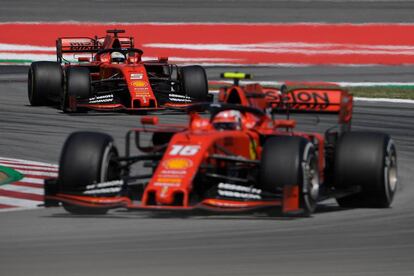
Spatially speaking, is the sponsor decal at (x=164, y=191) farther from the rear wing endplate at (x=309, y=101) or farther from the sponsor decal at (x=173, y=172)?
the rear wing endplate at (x=309, y=101)

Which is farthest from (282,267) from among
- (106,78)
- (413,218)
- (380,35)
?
(380,35)

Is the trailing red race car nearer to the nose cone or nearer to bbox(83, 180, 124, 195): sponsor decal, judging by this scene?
bbox(83, 180, 124, 195): sponsor decal

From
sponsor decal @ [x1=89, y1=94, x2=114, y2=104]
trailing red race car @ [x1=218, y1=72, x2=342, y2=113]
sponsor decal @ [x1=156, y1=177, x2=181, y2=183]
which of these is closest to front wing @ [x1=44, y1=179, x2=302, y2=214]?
sponsor decal @ [x1=156, y1=177, x2=181, y2=183]

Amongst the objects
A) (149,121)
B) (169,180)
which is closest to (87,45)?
(149,121)

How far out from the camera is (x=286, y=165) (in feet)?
44.2

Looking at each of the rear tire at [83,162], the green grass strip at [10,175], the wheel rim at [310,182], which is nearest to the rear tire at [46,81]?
the green grass strip at [10,175]

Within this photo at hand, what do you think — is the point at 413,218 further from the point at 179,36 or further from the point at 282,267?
the point at 179,36

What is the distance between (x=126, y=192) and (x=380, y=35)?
33.2 meters

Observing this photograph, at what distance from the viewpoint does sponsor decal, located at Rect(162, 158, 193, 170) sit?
13453mm

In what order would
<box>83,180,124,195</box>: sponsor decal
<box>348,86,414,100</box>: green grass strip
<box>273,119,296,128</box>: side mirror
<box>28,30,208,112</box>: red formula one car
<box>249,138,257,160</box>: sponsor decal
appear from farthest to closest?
<box>348,86,414,100</box>: green grass strip < <box>28,30,208,112</box>: red formula one car < <box>273,119,296,128</box>: side mirror < <box>249,138,257,160</box>: sponsor decal < <box>83,180,124,195</box>: sponsor decal

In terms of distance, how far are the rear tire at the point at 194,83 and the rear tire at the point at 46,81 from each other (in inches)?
104

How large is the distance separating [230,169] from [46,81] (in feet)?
45.8

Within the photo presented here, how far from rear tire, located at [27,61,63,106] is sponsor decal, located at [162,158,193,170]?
14.1 m

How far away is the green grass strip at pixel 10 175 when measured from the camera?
56.0ft
